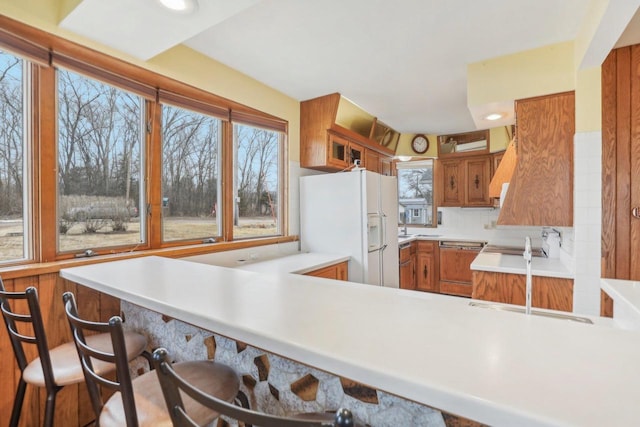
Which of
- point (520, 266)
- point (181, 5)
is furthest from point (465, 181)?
point (181, 5)

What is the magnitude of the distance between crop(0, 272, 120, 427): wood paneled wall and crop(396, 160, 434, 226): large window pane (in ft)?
14.6

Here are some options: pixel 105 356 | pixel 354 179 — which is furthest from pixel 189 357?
pixel 354 179

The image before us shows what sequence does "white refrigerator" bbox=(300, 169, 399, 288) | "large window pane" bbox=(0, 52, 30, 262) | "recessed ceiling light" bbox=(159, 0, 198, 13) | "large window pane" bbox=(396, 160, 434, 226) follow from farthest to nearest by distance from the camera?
"large window pane" bbox=(396, 160, 434, 226)
"white refrigerator" bbox=(300, 169, 399, 288)
"large window pane" bbox=(0, 52, 30, 262)
"recessed ceiling light" bbox=(159, 0, 198, 13)

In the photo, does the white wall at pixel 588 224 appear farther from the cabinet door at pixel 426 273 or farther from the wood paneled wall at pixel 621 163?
the cabinet door at pixel 426 273

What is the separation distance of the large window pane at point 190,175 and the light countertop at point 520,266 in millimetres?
2262

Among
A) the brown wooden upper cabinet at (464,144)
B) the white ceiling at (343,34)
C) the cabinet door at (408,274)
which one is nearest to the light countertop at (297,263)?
the cabinet door at (408,274)

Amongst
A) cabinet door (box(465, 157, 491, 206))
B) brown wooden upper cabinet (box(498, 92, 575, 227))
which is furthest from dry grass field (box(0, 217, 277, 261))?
cabinet door (box(465, 157, 491, 206))

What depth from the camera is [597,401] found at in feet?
1.65

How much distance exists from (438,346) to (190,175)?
228cm

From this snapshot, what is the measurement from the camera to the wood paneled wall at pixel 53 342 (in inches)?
58.1

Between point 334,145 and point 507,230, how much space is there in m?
2.76

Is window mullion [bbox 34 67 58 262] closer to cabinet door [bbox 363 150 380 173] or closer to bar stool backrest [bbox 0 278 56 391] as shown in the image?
bar stool backrest [bbox 0 278 56 391]

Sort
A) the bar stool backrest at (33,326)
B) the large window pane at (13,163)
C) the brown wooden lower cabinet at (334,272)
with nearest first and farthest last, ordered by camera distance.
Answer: the bar stool backrest at (33,326) < the large window pane at (13,163) < the brown wooden lower cabinet at (334,272)

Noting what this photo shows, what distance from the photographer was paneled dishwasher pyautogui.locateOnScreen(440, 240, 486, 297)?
4238mm
